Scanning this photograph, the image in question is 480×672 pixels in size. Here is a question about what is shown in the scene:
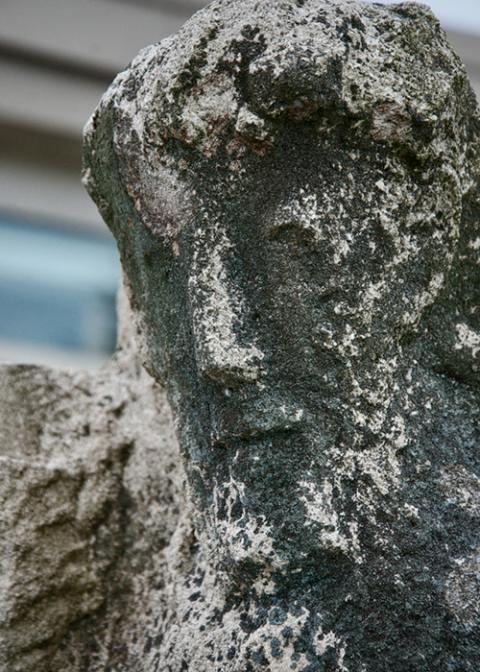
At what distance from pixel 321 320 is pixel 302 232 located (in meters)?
0.04

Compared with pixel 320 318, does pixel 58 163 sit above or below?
above

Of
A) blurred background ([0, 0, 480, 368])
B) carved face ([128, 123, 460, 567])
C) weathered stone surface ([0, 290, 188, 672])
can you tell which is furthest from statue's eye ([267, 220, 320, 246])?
blurred background ([0, 0, 480, 368])

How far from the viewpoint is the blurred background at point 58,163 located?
204cm

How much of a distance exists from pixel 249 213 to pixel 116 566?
0.27 meters

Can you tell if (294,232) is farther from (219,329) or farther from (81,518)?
(81,518)

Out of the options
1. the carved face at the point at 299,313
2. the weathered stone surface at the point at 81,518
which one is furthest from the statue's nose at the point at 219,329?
the weathered stone surface at the point at 81,518

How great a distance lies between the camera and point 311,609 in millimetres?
536

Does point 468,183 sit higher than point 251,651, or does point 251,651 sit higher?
point 468,183

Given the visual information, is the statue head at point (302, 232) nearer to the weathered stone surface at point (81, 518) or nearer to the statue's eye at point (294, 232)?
the statue's eye at point (294, 232)

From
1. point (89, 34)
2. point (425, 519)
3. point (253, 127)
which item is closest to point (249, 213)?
point (253, 127)

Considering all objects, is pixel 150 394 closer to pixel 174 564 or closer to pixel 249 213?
pixel 174 564

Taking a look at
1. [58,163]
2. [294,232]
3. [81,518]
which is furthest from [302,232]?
[58,163]

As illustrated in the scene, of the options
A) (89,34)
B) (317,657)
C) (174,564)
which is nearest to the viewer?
(317,657)

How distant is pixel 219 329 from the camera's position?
561mm
